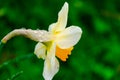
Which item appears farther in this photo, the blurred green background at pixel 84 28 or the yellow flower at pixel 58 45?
the blurred green background at pixel 84 28

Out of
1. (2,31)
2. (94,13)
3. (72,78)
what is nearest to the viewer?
(72,78)

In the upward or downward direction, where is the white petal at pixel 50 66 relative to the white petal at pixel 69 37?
downward

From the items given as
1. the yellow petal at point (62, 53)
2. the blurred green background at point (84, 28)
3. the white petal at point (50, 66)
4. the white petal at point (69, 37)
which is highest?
the white petal at point (69, 37)

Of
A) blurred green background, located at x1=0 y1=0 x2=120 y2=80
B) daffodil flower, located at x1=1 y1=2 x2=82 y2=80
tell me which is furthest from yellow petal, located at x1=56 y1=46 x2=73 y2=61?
blurred green background, located at x1=0 y1=0 x2=120 y2=80

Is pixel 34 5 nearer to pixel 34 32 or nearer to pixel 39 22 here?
pixel 39 22

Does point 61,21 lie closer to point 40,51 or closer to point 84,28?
point 40,51

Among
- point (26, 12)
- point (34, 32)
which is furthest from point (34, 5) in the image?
point (34, 32)

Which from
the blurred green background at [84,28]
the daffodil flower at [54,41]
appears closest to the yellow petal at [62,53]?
the daffodil flower at [54,41]

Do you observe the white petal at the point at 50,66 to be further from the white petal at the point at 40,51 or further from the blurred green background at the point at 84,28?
the blurred green background at the point at 84,28
